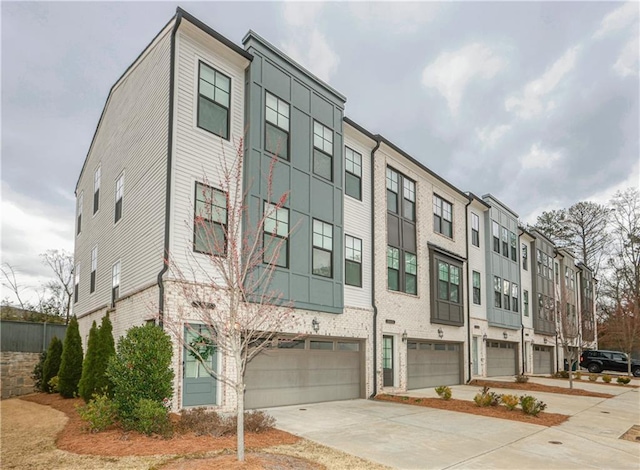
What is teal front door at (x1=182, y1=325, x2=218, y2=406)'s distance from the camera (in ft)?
36.3

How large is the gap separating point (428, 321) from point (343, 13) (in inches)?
489

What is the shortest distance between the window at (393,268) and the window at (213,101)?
333 inches

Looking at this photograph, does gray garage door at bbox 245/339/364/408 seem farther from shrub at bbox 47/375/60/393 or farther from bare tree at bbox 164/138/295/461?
shrub at bbox 47/375/60/393

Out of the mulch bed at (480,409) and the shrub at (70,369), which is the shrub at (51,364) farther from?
the mulch bed at (480,409)

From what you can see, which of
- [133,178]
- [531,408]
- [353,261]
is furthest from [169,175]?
[531,408]

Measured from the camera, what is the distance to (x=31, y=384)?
60.9 ft

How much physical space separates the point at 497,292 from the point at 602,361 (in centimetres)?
1539

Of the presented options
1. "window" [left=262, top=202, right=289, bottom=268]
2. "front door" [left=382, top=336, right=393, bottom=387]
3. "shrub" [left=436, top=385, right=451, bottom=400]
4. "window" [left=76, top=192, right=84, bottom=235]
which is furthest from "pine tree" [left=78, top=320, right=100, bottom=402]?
"shrub" [left=436, top=385, right=451, bottom=400]

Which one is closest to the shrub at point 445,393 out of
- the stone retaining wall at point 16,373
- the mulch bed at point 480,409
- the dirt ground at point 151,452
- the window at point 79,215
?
the mulch bed at point 480,409

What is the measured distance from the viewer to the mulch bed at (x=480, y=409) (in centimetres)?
1272

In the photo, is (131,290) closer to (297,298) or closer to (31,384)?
(297,298)

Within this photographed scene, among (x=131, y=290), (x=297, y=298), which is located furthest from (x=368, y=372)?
(x=131, y=290)

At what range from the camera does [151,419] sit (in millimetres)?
8828

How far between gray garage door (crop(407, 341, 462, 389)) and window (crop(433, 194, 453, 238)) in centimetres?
526
